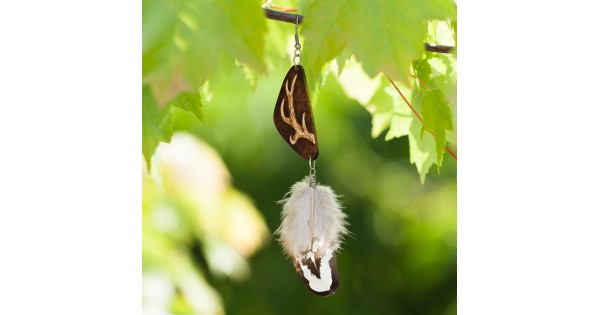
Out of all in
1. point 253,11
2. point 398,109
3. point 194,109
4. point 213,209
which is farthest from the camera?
point 213,209

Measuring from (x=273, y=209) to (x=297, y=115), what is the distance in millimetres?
453

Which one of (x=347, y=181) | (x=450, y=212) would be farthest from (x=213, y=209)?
(x=450, y=212)

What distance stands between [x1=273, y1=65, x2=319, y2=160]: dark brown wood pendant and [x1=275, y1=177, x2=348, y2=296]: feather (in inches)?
2.8

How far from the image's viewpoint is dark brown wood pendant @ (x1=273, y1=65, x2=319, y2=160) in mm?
702

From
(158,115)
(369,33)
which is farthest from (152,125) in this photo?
(369,33)

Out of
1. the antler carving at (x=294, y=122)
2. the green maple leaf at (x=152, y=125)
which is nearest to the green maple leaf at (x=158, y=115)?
the green maple leaf at (x=152, y=125)

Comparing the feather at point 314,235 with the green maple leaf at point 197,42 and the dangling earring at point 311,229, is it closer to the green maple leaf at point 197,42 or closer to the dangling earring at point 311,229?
the dangling earring at point 311,229

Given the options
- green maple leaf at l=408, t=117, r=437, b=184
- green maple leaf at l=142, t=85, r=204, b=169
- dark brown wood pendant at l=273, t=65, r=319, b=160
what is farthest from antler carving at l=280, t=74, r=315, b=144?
green maple leaf at l=408, t=117, r=437, b=184

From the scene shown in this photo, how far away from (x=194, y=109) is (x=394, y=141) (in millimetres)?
684

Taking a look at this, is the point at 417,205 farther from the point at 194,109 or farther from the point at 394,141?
the point at 194,109

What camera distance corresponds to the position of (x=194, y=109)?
70cm

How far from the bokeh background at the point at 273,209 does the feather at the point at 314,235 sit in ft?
0.64

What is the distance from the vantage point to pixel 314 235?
748mm

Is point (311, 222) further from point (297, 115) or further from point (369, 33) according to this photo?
point (369, 33)
